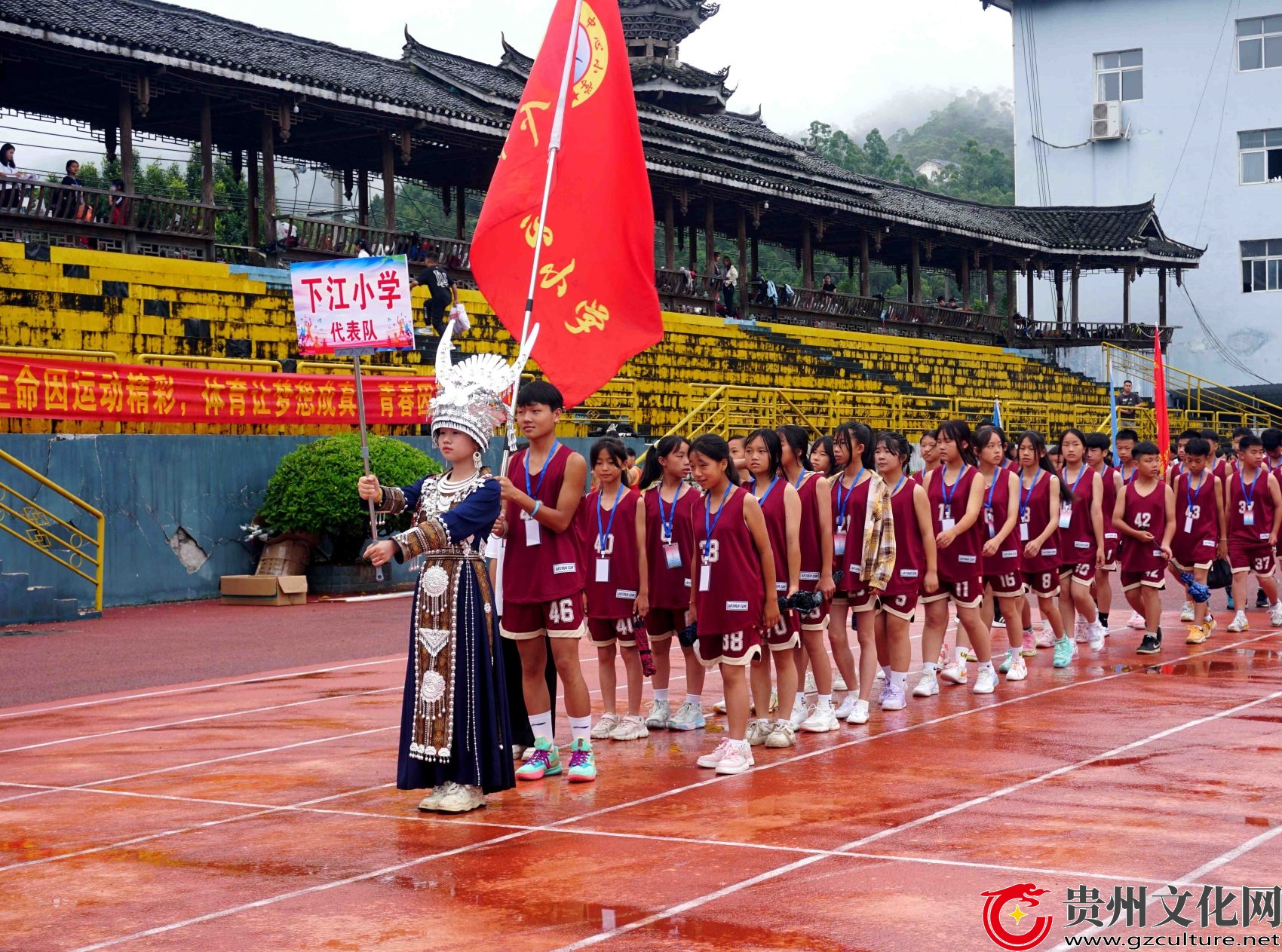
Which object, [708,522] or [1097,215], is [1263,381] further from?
[708,522]

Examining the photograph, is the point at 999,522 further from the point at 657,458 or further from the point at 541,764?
the point at 541,764

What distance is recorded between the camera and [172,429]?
57.9 ft

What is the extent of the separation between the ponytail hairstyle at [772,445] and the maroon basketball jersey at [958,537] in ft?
6.89

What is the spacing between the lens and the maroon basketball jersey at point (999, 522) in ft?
34.6

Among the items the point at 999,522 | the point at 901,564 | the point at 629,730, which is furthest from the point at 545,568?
the point at 999,522

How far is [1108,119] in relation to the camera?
46969 millimetres

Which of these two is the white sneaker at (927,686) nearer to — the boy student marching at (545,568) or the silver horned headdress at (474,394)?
the boy student marching at (545,568)

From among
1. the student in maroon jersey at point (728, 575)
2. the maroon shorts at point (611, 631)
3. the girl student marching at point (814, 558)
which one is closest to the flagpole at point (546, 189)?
the student in maroon jersey at point (728, 575)

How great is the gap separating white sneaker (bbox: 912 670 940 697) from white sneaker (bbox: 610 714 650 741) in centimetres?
232

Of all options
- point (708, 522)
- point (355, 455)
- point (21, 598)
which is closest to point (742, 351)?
point (355, 455)

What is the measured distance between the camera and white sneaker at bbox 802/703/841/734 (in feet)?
27.9

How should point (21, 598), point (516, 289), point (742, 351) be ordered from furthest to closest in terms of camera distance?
1. point (742, 351)
2. point (21, 598)
3. point (516, 289)

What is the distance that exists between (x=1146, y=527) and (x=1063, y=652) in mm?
1708

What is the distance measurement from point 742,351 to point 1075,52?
977 inches
